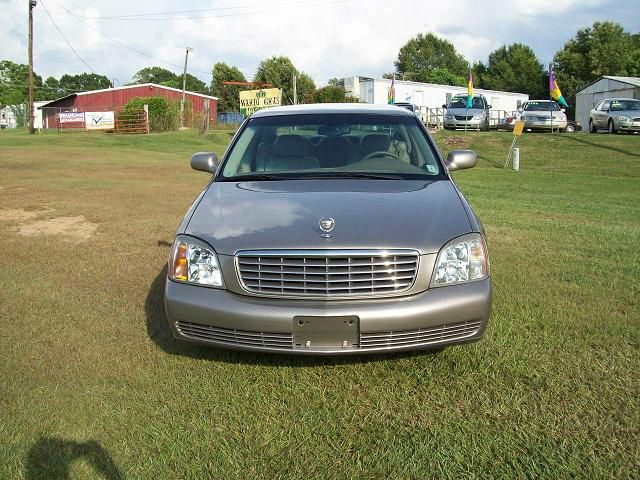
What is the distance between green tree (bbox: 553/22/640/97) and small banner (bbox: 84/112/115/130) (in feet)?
161

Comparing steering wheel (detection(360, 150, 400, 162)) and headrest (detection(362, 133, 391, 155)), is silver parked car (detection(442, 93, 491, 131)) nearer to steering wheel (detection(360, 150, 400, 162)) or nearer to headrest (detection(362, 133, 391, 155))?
headrest (detection(362, 133, 391, 155))

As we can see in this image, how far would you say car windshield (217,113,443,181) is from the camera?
459cm

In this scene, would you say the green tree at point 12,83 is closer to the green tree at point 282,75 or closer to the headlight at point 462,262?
the green tree at point 282,75

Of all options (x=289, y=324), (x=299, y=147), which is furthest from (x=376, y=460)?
(x=299, y=147)

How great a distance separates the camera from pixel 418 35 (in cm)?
10588

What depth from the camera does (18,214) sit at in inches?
358

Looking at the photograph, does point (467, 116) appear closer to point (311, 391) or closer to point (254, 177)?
point (254, 177)

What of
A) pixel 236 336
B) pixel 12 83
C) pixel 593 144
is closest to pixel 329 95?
pixel 593 144

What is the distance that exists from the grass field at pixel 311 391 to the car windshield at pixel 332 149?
4.21 feet

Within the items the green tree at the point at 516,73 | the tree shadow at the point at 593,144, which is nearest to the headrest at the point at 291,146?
the tree shadow at the point at 593,144

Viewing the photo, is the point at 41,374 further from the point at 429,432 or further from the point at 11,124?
the point at 11,124

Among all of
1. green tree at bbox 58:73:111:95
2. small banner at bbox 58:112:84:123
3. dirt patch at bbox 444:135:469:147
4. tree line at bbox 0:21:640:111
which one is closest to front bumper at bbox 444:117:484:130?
dirt patch at bbox 444:135:469:147

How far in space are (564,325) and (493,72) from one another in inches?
3523

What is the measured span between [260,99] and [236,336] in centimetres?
3658
